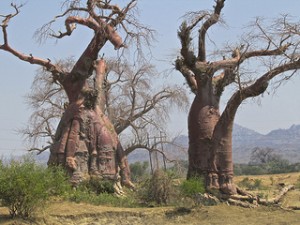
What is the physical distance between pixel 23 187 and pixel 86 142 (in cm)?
468

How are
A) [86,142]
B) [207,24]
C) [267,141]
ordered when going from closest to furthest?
[207,24], [86,142], [267,141]

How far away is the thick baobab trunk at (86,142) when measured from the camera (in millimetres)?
13320

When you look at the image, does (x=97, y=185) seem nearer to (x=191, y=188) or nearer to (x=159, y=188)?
(x=159, y=188)

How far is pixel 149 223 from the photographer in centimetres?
1041

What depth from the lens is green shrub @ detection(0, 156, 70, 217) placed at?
29.6 feet

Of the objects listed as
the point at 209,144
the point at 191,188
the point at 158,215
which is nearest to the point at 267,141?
the point at 209,144

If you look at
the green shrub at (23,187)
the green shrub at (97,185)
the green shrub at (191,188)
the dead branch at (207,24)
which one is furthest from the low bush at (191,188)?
the dead branch at (207,24)

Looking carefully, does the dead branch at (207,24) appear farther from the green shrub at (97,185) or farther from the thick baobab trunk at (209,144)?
the green shrub at (97,185)

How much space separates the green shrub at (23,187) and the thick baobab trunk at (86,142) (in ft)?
11.1

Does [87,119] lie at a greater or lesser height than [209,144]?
greater

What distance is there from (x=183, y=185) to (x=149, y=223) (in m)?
1.51

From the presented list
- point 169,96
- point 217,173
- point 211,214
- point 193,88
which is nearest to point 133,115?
point 169,96

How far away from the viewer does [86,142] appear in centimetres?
1366

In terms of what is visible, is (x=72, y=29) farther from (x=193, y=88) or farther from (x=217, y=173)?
(x=217, y=173)
